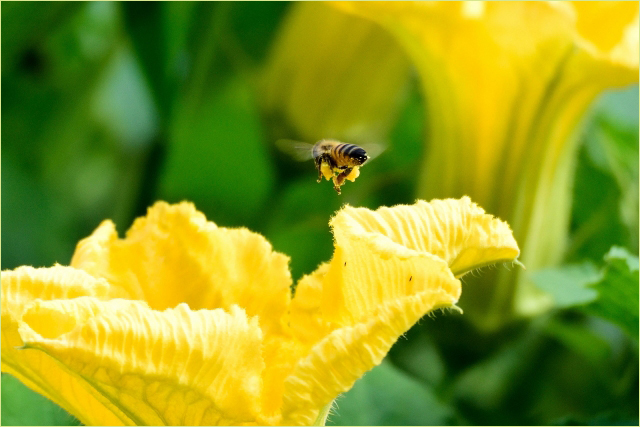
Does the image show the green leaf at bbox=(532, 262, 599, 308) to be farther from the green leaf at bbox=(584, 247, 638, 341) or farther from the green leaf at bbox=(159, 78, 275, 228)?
the green leaf at bbox=(159, 78, 275, 228)

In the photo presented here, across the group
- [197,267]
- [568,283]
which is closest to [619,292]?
[568,283]

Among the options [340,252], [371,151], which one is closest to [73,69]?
[371,151]

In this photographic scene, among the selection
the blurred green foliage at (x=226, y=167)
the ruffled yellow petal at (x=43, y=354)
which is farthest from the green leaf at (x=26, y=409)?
the blurred green foliage at (x=226, y=167)

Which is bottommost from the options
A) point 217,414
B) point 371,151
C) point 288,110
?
point 217,414

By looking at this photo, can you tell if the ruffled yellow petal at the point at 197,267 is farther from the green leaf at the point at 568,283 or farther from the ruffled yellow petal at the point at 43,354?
the green leaf at the point at 568,283

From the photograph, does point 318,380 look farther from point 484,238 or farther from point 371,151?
point 371,151

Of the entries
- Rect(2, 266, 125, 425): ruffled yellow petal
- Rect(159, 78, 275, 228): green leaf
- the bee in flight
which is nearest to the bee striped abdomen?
the bee in flight

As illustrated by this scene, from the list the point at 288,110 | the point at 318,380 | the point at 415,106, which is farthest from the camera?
the point at 415,106
